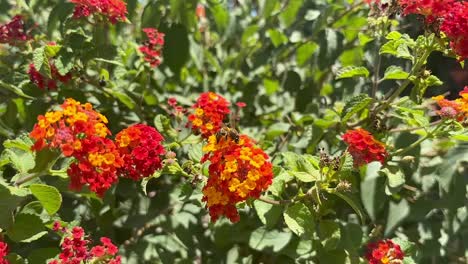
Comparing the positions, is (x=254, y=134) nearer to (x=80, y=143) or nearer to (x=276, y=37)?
(x=276, y=37)

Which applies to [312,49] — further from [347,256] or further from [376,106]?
[347,256]

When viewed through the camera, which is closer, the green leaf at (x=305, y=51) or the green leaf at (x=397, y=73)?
the green leaf at (x=397, y=73)

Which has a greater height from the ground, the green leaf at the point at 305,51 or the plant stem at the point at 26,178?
the plant stem at the point at 26,178

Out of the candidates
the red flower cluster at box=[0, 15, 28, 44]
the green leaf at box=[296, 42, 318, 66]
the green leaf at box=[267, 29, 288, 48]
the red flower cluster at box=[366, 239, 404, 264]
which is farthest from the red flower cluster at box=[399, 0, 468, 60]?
the red flower cluster at box=[0, 15, 28, 44]

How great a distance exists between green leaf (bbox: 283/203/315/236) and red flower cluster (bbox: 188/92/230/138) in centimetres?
39

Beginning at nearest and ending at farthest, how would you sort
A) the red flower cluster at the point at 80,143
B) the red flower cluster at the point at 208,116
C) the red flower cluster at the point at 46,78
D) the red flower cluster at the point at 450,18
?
1. the red flower cluster at the point at 80,143
2. the red flower cluster at the point at 450,18
3. the red flower cluster at the point at 208,116
4. the red flower cluster at the point at 46,78

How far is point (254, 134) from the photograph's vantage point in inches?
107

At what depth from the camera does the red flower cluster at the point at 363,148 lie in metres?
1.96

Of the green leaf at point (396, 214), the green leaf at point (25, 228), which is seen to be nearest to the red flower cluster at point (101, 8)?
the green leaf at point (25, 228)

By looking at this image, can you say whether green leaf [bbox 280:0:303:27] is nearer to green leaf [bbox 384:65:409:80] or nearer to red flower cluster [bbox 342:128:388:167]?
green leaf [bbox 384:65:409:80]

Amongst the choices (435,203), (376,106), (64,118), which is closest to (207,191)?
(64,118)

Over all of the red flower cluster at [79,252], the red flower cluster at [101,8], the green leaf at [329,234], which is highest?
the red flower cluster at [101,8]

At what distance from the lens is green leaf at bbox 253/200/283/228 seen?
1978 millimetres

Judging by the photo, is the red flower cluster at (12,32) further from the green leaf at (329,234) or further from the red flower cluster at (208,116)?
the green leaf at (329,234)
